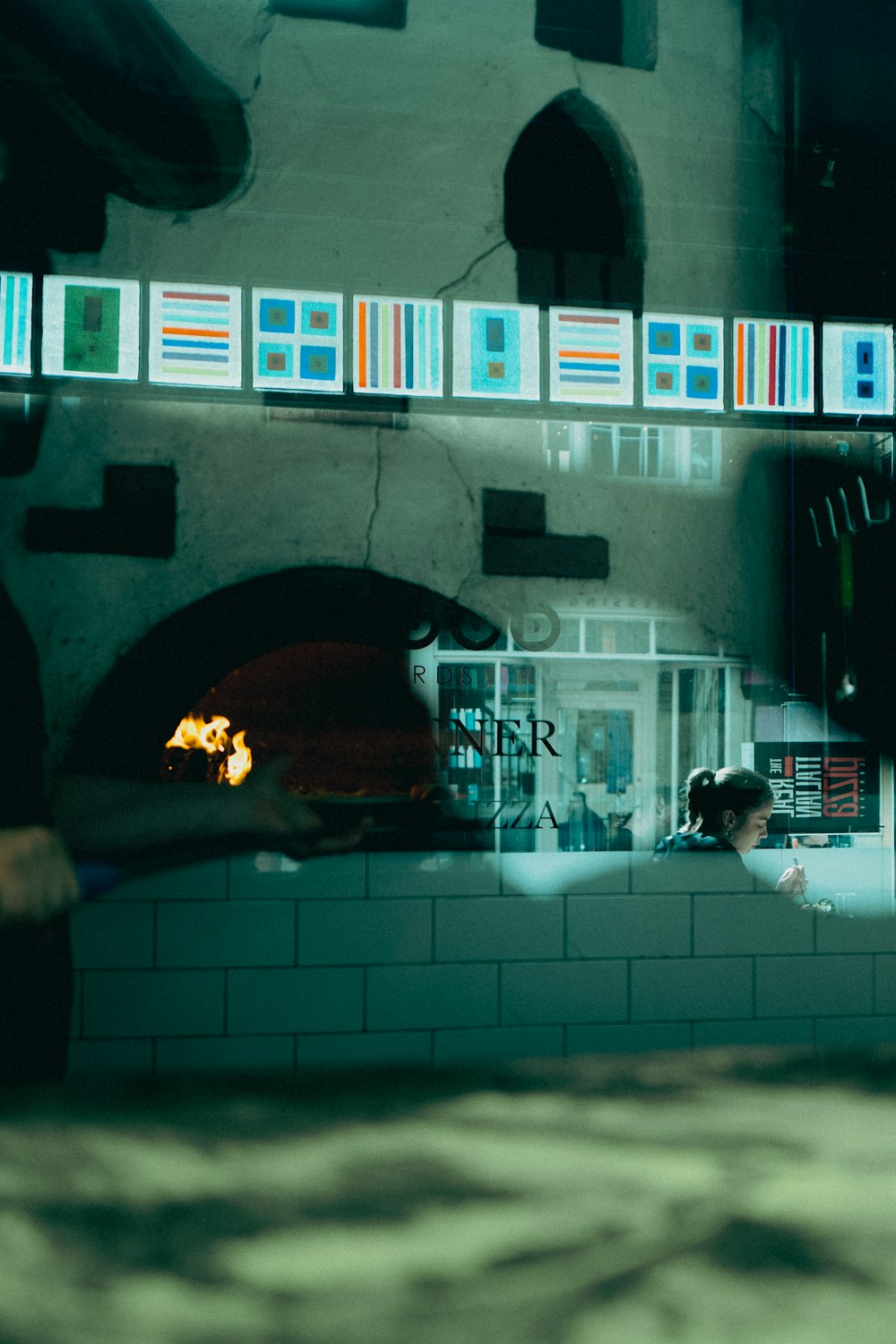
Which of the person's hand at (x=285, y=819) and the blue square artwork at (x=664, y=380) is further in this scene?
the blue square artwork at (x=664, y=380)

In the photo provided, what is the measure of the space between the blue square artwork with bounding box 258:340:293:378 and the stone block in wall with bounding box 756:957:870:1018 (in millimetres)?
2030

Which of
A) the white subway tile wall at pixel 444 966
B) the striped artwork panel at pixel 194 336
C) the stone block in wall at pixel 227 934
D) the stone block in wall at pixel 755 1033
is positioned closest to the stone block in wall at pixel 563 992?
the white subway tile wall at pixel 444 966

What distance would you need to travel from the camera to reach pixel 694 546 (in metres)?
2.86

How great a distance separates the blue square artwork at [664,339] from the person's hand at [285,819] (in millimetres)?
1478

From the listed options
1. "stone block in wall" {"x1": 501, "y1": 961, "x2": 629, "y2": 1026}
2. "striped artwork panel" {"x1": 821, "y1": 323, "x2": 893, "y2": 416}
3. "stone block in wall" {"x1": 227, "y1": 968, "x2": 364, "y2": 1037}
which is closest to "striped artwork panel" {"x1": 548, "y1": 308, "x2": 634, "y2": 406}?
"striped artwork panel" {"x1": 821, "y1": 323, "x2": 893, "y2": 416}

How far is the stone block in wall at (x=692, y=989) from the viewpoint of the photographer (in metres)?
2.82

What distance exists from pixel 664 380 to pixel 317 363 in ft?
3.06

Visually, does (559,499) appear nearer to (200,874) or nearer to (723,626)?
(723,626)

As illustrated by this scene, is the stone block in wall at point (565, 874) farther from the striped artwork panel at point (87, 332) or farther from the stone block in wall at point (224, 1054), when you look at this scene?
the striped artwork panel at point (87, 332)

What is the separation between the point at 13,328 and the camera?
2637 millimetres

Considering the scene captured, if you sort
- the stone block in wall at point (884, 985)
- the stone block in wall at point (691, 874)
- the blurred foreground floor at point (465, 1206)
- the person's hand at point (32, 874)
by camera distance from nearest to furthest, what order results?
the blurred foreground floor at point (465, 1206), the person's hand at point (32, 874), the stone block in wall at point (691, 874), the stone block in wall at point (884, 985)

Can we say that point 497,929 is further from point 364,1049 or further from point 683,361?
point 683,361

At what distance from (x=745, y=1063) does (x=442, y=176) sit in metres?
2.52

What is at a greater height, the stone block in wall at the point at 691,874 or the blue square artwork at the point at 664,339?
the blue square artwork at the point at 664,339
